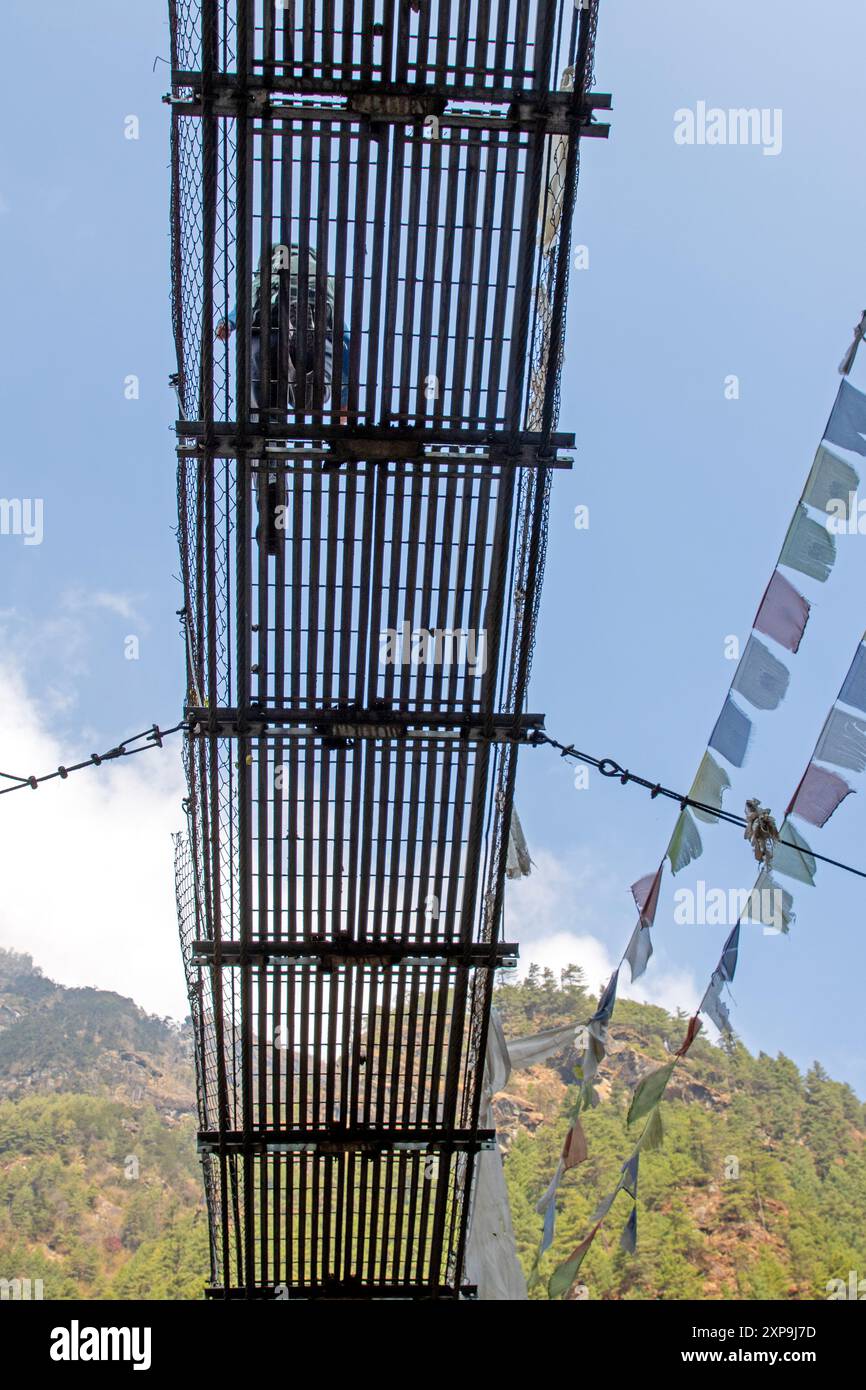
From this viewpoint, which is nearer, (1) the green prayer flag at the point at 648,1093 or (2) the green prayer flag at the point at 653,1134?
(1) the green prayer flag at the point at 648,1093

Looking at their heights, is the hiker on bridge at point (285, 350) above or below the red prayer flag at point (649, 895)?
above

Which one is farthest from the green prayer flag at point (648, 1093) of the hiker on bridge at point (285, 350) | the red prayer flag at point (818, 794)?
the hiker on bridge at point (285, 350)

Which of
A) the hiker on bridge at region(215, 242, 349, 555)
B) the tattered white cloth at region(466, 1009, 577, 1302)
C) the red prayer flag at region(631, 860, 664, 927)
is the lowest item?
the tattered white cloth at region(466, 1009, 577, 1302)

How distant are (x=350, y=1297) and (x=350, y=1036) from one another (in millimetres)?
2950

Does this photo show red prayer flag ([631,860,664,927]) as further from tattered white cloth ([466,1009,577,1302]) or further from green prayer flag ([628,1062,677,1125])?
tattered white cloth ([466,1009,577,1302])

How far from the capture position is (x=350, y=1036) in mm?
11758

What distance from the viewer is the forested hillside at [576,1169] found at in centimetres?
2652

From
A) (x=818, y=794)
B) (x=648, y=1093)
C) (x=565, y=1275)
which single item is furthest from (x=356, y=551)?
(x=565, y=1275)

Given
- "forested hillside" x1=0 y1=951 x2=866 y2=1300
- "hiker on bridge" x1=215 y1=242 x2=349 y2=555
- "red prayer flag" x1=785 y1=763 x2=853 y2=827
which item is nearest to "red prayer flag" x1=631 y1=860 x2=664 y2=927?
"red prayer flag" x1=785 y1=763 x2=853 y2=827

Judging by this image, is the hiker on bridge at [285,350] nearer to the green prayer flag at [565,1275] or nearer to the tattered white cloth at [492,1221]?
the tattered white cloth at [492,1221]

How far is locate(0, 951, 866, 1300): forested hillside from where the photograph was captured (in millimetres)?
26516

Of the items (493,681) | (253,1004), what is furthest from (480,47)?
(253,1004)

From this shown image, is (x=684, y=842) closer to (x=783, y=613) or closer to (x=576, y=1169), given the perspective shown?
(x=783, y=613)
